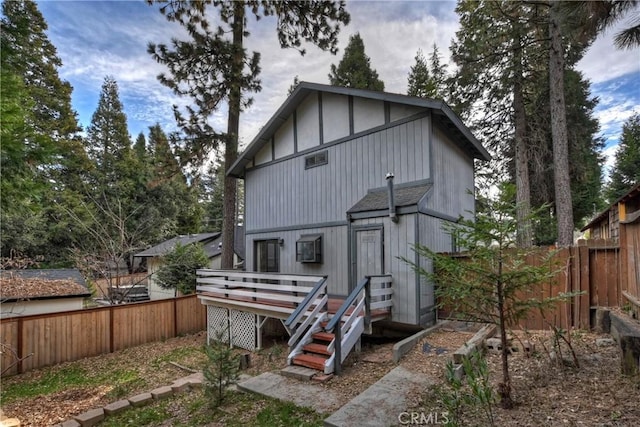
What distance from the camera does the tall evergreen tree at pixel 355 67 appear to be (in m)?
19.8

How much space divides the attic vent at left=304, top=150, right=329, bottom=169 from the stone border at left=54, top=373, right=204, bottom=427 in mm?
6053

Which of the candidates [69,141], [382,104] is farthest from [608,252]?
[69,141]

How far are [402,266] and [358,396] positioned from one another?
3069mm

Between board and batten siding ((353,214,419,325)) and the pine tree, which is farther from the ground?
the pine tree

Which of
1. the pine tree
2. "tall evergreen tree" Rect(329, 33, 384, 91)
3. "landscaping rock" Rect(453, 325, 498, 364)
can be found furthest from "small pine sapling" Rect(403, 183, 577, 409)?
the pine tree

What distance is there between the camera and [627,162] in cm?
2319

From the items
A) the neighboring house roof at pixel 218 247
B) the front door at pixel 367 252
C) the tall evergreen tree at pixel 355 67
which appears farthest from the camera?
the tall evergreen tree at pixel 355 67

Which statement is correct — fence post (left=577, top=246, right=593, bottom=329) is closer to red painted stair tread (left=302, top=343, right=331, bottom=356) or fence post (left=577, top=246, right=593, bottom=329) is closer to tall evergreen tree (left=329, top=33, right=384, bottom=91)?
red painted stair tread (left=302, top=343, right=331, bottom=356)

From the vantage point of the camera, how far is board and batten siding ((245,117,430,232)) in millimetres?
7605

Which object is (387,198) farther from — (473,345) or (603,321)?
(603,321)

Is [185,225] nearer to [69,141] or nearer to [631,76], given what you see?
[69,141]

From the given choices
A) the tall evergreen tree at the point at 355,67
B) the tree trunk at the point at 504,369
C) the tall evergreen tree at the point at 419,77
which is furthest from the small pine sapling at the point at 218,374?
the tall evergreen tree at the point at 419,77

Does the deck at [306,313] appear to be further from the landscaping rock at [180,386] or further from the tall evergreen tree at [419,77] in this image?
the tall evergreen tree at [419,77]

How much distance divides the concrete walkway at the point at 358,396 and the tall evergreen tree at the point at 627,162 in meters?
26.3
